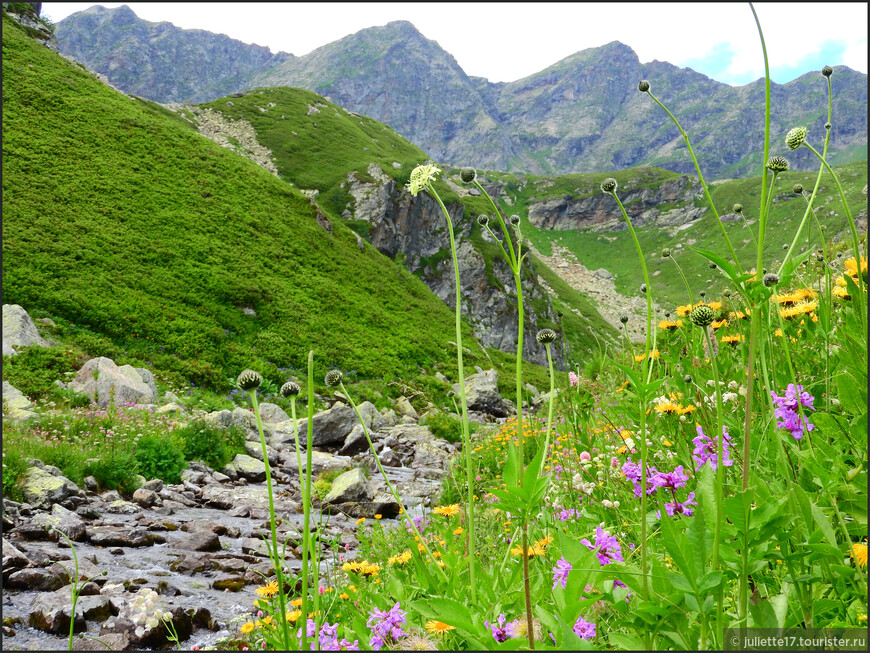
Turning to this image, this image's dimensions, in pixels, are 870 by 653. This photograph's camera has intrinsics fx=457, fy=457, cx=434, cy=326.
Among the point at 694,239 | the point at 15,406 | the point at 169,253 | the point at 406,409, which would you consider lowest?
the point at 406,409

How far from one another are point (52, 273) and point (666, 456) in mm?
19559

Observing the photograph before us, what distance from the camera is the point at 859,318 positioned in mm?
1871

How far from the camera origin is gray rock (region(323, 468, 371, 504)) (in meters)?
7.29

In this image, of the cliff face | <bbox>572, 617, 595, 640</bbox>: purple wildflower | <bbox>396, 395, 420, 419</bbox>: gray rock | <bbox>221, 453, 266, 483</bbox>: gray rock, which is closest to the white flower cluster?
<bbox>572, 617, 595, 640</bbox>: purple wildflower

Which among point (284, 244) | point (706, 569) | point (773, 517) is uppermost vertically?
point (284, 244)

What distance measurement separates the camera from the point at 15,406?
8312mm

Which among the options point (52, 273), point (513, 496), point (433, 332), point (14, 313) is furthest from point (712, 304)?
point (433, 332)

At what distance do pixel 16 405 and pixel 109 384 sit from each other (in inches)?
85.6

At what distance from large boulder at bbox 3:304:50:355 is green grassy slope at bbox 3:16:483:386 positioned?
131cm

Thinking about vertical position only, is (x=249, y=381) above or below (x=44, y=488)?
above

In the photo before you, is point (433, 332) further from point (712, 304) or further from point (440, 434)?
point (712, 304)

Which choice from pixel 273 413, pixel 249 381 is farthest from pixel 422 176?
pixel 273 413

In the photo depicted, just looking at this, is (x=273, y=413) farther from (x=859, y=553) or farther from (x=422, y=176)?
(x=859, y=553)

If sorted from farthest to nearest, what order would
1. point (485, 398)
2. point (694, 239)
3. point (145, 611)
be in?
point (694, 239)
point (485, 398)
point (145, 611)
